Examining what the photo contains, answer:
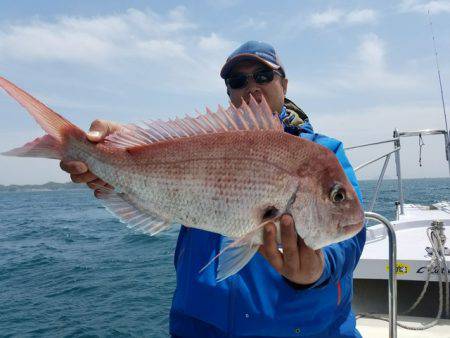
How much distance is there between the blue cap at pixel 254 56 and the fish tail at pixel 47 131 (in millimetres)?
1371

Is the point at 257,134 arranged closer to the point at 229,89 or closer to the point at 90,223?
the point at 229,89

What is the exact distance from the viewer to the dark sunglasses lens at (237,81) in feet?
10.4

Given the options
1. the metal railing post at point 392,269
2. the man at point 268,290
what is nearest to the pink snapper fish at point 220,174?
the man at point 268,290

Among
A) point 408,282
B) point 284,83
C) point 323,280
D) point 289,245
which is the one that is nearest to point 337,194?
point 289,245

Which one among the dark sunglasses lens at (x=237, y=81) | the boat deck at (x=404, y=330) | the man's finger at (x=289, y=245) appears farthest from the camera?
the boat deck at (x=404, y=330)

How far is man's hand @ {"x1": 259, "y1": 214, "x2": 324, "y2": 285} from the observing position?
1.95 metres

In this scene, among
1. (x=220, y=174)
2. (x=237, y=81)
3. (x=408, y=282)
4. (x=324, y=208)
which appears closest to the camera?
(x=324, y=208)

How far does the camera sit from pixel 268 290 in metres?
2.43

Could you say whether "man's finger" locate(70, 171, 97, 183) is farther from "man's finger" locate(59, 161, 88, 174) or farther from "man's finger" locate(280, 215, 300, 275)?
"man's finger" locate(280, 215, 300, 275)

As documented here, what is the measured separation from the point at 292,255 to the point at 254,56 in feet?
5.49

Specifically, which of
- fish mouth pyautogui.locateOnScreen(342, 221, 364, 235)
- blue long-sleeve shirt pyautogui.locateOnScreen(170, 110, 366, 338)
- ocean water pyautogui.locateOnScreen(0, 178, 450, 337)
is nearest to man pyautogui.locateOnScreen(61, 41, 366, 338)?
blue long-sleeve shirt pyautogui.locateOnScreen(170, 110, 366, 338)

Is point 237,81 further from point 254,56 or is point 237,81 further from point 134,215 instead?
point 134,215

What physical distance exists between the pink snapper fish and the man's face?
0.96 meters

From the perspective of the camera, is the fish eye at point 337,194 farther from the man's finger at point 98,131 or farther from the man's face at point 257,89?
the man's finger at point 98,131
